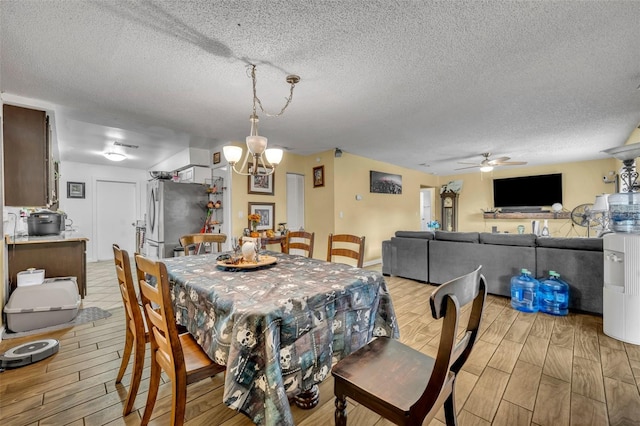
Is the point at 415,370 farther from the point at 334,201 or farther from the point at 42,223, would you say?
the point at 42,223

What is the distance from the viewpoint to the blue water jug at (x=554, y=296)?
2.86m

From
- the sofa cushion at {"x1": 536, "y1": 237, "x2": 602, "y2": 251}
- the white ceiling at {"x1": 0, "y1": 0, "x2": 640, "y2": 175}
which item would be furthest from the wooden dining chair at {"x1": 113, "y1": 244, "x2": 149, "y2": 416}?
the sofa cushion at {"x1": 536, "y1": 237, "x2": 602, "y2": 251}

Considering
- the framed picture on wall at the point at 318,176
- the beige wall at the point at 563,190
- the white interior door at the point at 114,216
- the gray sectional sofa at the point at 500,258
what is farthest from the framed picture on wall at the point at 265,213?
the beige wall at the point at 563,190

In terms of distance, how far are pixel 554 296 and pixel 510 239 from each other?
750 millimetres

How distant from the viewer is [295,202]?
565 cm

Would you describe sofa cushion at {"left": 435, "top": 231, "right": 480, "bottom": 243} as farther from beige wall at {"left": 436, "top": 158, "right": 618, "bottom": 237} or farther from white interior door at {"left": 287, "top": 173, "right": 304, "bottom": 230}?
beige wall at {"left": 436, "top": 158, "right": 618, "bottom": 237}

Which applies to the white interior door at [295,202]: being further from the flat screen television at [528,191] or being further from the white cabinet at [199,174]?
the flat screen television at [528,191]

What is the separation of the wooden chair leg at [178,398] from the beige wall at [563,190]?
8.08 m

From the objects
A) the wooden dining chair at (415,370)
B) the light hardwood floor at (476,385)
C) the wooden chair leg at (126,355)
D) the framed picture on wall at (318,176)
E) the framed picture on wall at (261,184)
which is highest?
the framed picture on wall at (318,176)

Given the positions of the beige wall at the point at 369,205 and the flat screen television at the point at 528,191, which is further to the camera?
the flat screen television at the point at 528,191

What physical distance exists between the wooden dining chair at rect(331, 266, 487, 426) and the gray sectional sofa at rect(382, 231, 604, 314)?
9.13 feet

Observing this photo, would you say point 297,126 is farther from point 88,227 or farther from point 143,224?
point 88,227

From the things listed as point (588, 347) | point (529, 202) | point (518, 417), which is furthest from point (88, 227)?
point (529, 202)

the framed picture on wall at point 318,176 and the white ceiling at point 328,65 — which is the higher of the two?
the white ceiling at point 328,65
